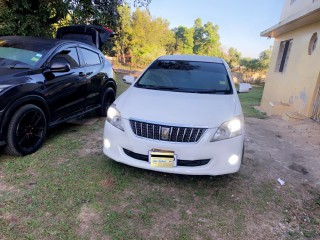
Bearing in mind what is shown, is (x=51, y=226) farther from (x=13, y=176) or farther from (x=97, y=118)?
(x=97, y=118)

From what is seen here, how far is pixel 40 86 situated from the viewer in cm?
377

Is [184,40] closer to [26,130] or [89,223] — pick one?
[26,130]

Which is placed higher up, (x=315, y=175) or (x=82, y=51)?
(x=82, y=51)

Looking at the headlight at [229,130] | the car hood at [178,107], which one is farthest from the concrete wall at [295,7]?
the headlight at [229,130]

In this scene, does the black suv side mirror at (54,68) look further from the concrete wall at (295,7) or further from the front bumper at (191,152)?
the concrete wall at (295,7)

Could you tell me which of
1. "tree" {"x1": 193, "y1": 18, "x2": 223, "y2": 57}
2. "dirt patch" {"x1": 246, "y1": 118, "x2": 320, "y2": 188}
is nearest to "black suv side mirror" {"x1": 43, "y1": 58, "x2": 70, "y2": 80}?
"dirt patch" {"x1": 246, "y1": 118, "x2": 320, "y2": 188}

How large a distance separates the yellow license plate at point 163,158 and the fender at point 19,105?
1.88 meters

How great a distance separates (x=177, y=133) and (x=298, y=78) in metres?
7.34

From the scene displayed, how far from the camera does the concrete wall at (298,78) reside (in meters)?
7.66

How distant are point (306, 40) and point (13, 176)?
8964 mm

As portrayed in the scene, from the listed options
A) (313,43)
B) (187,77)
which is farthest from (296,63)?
(187,77)

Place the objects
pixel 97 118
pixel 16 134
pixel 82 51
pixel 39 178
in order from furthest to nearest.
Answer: pixel 97 118 → pixel 82 51 → pixel 16 134 → pixel 39 178

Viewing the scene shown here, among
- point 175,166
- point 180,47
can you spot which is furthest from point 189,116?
point 180,47

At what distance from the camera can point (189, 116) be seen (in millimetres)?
2994
